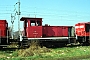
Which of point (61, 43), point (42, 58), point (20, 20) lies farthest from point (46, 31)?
point (42, 58)

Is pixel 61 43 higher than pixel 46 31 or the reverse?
the reverse

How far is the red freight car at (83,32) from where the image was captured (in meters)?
26.0

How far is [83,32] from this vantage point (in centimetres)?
2681

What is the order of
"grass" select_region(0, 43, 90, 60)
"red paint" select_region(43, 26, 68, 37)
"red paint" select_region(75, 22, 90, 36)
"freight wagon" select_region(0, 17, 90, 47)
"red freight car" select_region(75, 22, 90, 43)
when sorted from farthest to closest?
"red paint" select_region(75, 22, 90, 36), "red freight car" select_region(75, 22, 90, 43), "red paint" select_region(43, 26, 68, 37), "freight wagon" select_region(0, 17, 90, 47), "grass" select_region(0, 43, 90, 60)

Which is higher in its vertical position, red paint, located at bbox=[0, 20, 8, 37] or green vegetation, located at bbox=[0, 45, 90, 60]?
red paint, located at bbox=[0, 20, 8, 37]

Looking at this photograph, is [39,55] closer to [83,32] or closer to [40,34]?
[40,34]

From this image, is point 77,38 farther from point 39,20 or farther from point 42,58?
point 42,58

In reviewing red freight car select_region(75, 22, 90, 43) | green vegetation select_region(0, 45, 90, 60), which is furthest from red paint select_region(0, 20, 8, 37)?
red freight car select_region(75, 22, 90, 43)

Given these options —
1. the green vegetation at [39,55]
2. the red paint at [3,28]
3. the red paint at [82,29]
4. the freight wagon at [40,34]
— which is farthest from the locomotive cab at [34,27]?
the red paint at [82,29]

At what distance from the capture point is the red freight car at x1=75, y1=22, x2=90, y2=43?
25953 mm

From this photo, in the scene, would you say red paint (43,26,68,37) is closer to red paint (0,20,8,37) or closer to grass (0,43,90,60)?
red paint (0,20,8,37)

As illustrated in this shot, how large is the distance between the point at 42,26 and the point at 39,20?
2.66 ft

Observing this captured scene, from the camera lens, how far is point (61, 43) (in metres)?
22.6

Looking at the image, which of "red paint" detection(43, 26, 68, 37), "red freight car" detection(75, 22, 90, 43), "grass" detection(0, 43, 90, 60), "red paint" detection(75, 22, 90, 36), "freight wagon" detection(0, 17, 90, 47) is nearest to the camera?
"grass" detection(0, 43, 90, 60)
